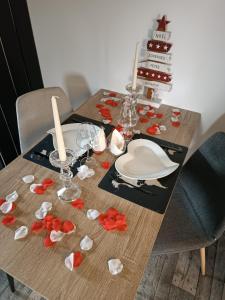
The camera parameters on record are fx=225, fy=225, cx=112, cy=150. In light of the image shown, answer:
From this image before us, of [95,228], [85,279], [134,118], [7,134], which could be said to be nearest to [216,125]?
[134,118]

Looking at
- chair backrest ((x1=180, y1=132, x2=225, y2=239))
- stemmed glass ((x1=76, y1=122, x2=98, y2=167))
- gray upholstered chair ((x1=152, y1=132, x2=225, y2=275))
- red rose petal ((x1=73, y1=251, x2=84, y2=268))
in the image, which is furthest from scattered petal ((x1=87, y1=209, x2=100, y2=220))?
chair backrest ((x1=180, y1=132, x2=225, y2=239))

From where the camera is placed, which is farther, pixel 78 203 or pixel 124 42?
pixel 124 42

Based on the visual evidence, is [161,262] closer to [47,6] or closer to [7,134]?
[7,134]

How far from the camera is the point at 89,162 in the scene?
3.26ft

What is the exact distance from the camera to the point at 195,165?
119 centimetres

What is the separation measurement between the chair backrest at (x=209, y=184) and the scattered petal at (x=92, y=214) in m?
0.52

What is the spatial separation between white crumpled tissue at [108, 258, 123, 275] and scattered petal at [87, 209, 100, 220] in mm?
158

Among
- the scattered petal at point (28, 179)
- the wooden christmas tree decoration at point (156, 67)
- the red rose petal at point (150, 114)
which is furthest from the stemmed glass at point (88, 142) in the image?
the wooden christmas tree decoration at point (156, 67)

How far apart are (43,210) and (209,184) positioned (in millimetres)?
755

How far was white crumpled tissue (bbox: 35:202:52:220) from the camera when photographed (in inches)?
30.8

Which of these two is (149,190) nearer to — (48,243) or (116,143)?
(116,143)

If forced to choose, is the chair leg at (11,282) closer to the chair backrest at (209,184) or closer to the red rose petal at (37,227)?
the red rose petal at (37,227)

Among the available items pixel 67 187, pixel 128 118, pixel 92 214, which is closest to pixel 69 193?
pixel 67 187

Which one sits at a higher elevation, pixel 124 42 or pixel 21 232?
pixel 124 42
